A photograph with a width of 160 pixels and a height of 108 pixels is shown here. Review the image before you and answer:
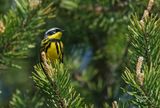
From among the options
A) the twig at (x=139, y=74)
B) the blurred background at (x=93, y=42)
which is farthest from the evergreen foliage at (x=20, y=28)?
the twig at (x=139, y=74)

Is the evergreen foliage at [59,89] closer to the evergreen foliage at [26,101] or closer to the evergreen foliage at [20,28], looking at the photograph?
the evergreen foliage at [26,101]

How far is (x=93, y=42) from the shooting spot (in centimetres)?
374

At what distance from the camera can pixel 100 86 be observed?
3.55m

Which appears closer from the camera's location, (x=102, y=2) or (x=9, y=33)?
(x=9, y=33)

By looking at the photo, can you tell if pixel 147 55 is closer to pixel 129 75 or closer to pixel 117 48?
pixel 129 75

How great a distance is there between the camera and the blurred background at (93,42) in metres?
3.28

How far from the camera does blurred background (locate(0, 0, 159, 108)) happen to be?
10.7 feet

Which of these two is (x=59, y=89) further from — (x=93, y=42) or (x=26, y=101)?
(x=93, y=42)

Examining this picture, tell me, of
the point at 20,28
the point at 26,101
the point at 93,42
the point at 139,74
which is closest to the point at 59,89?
the point at 139,74

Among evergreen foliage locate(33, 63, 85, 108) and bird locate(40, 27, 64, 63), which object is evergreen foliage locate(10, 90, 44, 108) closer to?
bird locate(40, 27, 64, 63)

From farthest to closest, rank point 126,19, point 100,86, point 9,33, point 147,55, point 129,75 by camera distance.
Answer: point 100,86 → point 126,19 → point 9,33 → point 147,55 → point 129,75

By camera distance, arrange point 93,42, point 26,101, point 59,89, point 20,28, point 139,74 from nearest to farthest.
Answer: point 139,74 < point 59,89 < point 26,101 < point 20,28 < point 93,42

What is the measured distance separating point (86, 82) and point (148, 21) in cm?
172

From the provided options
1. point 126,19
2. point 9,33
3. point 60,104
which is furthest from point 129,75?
point 126,19
